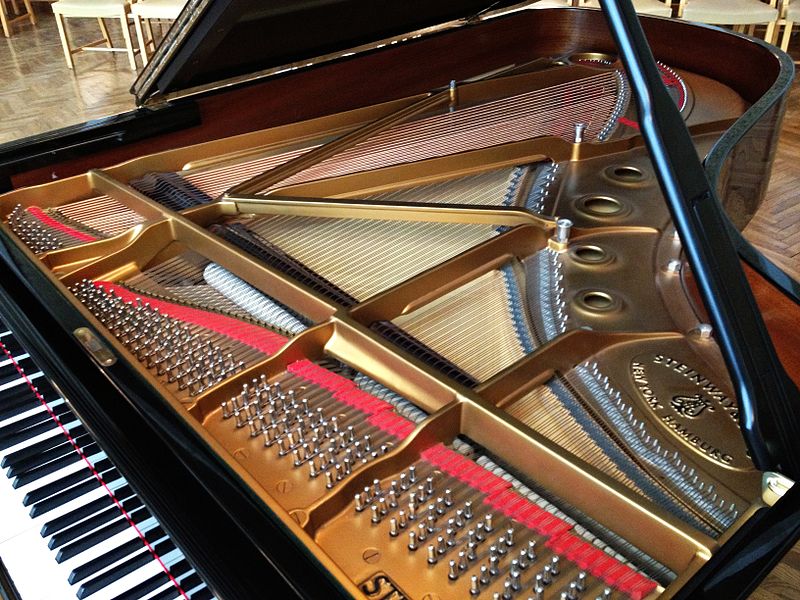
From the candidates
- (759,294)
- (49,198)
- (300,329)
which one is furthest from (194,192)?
(759,294)

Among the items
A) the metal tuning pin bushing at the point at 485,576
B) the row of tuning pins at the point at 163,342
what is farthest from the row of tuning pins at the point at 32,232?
the metal tuning pin bushing at the point at 485,576

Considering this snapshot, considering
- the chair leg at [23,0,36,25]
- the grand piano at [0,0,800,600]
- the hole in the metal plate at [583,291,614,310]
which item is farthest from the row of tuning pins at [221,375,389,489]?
the chair leg at [23,0,36,25]

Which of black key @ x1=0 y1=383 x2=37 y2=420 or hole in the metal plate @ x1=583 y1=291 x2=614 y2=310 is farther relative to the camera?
hole in the metal plate @ x1=583 y1=291 x2=614 y2=310

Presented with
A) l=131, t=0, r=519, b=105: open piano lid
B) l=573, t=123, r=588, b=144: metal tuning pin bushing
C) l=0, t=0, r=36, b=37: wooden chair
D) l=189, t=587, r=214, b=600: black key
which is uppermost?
l=131, t=0, r=519, b=105: open piano lid

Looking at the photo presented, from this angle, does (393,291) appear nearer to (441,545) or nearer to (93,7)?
(441,545)

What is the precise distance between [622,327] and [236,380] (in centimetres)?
88

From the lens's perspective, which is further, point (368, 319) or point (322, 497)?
point (368, 319)

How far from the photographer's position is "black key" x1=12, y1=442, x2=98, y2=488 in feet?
4.48

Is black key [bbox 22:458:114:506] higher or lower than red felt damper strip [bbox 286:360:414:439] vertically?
lower

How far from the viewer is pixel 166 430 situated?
4.00 ft

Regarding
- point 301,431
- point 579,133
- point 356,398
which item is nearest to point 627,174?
point 579,133

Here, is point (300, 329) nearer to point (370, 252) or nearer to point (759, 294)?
point (370, 252)

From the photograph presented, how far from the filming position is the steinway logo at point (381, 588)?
105 centimetres

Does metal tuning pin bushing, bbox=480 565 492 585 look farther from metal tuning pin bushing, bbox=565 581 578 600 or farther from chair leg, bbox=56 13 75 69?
chair leg, bbox=56 13 75 69
